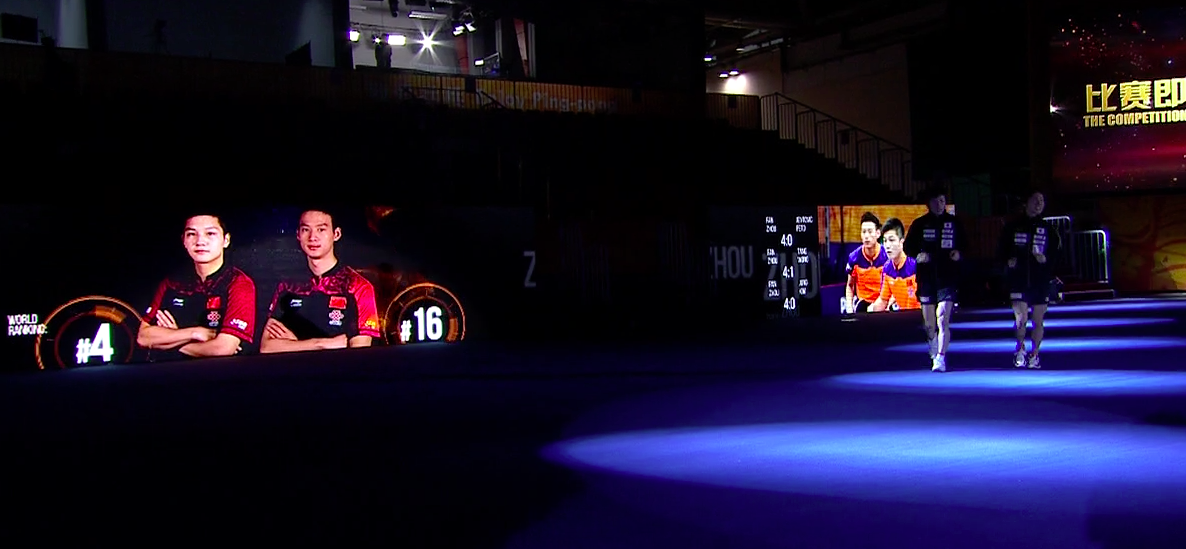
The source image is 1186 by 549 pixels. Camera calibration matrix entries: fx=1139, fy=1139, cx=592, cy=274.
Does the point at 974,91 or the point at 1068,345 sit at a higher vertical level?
the point at 974,91

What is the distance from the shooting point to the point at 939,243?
11.4m

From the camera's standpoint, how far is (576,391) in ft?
34.9

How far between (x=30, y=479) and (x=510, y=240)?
11815 mm

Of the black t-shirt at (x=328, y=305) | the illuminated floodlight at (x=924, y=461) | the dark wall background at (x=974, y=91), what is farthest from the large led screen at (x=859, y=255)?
the illuminated floodlight at (x=924, y=461)

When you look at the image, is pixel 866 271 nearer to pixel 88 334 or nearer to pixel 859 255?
pixel 859 255

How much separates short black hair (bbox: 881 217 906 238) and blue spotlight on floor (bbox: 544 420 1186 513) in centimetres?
1567

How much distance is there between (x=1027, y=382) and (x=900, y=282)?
13890mm

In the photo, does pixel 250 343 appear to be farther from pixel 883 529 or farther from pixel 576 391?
pixel 883 529

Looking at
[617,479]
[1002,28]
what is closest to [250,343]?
[617,479]

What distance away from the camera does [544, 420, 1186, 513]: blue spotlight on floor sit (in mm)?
5426

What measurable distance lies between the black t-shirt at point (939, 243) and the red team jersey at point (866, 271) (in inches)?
463

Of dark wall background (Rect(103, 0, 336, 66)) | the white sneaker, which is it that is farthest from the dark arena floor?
dark wall background (Rect(103, 0, 336, 66))

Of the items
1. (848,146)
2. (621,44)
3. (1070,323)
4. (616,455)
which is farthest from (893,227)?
(616,455)

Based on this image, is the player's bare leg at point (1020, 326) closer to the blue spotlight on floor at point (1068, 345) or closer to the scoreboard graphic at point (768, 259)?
the blue spotlight on floor at point (1068, 345)
